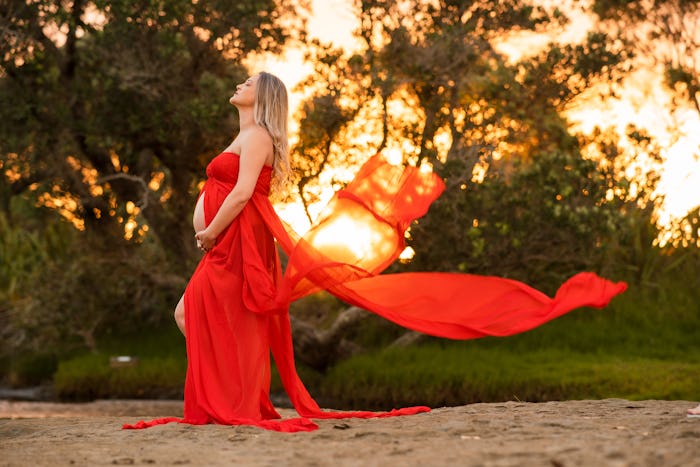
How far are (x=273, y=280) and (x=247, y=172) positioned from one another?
0.83m

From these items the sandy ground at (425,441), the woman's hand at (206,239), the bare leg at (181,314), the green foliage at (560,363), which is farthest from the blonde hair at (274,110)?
the green foliage at (560,363)

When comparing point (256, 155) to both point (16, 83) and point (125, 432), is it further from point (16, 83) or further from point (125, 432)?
point (16, 83)

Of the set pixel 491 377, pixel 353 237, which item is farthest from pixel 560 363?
pixel 353 237

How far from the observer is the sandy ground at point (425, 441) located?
16.6 ft

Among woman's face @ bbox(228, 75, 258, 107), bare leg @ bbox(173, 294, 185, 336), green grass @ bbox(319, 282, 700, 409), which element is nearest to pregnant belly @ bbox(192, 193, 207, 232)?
bare leg @ bbox(173, 294, 185, 336)

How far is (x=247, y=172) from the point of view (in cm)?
695

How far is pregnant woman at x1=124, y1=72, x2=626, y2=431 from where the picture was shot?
688 centimetres

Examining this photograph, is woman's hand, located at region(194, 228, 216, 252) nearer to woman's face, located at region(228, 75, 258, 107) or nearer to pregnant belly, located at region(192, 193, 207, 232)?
pregnant belly, located at region(192, 193, 207, 232)

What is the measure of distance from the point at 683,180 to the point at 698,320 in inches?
100

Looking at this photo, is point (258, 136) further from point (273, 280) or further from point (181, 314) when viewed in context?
point (181, 314)

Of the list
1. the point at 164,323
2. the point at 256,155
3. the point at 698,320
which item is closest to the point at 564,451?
the point at 256,155

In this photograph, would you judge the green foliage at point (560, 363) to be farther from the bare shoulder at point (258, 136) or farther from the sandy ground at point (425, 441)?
the bare shoulder at point (258, 136)

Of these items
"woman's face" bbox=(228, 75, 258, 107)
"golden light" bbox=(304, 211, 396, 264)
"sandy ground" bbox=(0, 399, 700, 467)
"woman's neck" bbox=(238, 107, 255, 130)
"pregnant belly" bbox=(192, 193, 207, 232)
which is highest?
"woman's face" bbox=(228, 75, 258, 107)

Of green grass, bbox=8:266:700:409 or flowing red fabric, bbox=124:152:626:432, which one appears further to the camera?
green grass, bbox=8:266:700:409
